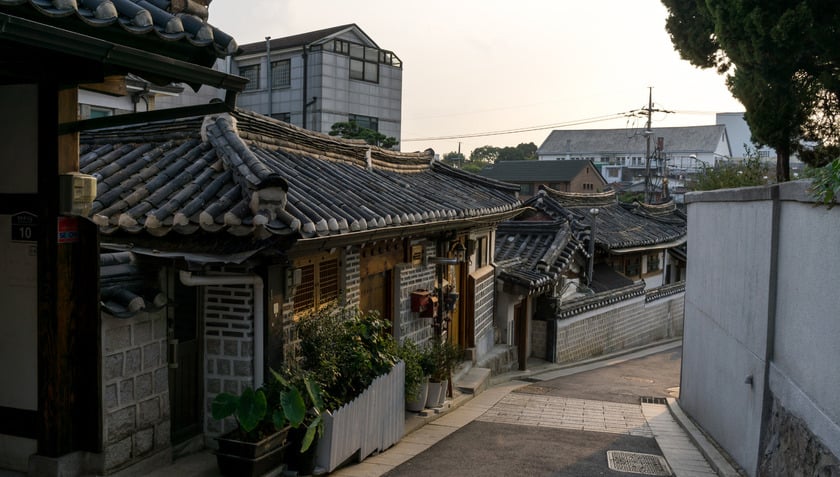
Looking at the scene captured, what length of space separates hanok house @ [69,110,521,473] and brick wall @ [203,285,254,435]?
0.04 feet

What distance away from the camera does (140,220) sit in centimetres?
777

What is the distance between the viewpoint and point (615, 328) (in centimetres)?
2806

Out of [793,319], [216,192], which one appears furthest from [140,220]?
[793,319]

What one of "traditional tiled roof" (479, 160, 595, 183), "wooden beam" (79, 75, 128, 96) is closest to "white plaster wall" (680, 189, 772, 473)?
"wooden beam" (79, 75, 128, 96)

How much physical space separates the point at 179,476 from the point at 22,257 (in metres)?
2.69

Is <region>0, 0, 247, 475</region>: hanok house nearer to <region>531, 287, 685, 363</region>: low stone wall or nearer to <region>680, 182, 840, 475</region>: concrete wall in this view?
<region>680, 182, 840, 475</region>: concrete wall

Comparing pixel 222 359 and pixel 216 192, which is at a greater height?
pixel 216 192

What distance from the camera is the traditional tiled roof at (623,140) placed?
289ft

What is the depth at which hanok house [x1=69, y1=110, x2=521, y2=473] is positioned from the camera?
7.12 metres

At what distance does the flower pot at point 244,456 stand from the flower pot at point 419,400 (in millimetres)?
4851

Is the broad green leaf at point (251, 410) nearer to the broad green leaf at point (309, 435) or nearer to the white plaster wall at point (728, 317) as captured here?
the broad green leaf at point (309, 435)

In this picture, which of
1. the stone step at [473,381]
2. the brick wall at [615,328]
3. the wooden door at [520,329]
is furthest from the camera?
the brick wall at [615,328]

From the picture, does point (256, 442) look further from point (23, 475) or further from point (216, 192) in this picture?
point (216, 192)

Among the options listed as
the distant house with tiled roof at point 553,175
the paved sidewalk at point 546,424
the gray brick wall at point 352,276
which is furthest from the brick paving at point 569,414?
the distant house with tiled roof at point 553,175
